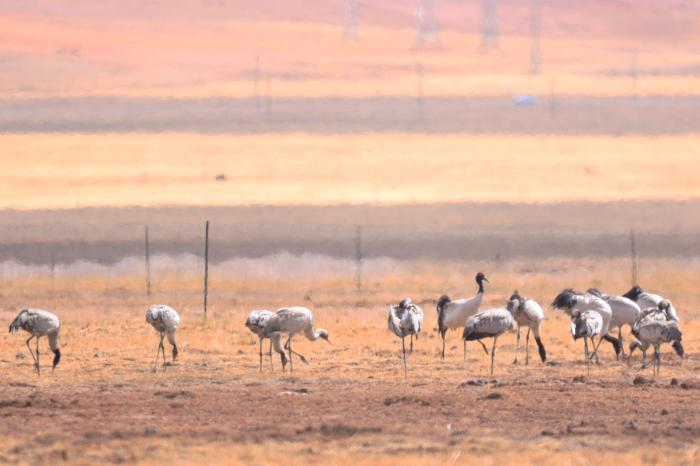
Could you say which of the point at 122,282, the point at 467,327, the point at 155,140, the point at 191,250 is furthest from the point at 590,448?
the point at 155,140

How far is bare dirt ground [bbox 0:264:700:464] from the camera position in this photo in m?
21.2

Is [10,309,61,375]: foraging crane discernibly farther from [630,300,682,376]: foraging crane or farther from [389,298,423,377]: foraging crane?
[630,300,682,376]: foraging crane

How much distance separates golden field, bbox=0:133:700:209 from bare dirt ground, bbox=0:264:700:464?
3074 cm

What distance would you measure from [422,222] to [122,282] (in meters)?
14.5

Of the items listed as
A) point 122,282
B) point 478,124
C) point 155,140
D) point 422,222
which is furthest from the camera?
point 478,124

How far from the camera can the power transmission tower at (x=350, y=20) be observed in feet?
456

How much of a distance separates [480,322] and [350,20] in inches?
4498

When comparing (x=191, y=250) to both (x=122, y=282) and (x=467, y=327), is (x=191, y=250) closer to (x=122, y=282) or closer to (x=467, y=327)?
(x=122, y=282)

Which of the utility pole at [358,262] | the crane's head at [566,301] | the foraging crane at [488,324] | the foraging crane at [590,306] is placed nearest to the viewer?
the foraging crane at [488,324]

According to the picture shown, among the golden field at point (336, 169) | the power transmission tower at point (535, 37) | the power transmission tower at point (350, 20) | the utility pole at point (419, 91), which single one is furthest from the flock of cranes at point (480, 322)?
the power transmission tower at point (350, 20)

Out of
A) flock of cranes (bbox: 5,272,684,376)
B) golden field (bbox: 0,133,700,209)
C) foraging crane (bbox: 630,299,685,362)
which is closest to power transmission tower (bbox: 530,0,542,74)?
golden field (bbox: 0,133,700,209)

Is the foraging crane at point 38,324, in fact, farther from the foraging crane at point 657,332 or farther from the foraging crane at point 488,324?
the foraging crane at point 657,332

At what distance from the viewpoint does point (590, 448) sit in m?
21.3

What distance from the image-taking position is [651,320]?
29406mm
